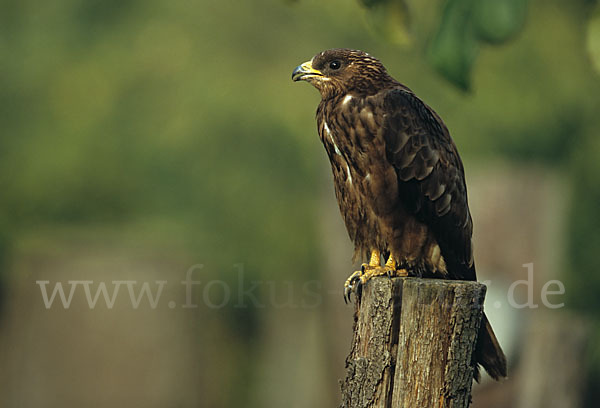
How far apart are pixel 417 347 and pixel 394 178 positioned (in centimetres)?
98

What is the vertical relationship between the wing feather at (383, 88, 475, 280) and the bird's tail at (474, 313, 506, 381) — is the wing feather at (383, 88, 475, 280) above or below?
above

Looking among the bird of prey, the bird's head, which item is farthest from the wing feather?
the bird's head

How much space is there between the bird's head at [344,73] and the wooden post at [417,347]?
1158 millimetres

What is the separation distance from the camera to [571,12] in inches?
277

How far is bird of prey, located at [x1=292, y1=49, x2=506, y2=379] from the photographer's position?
11.3 ft

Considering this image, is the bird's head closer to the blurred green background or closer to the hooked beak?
the hooked beak

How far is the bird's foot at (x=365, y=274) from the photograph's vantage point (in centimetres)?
333

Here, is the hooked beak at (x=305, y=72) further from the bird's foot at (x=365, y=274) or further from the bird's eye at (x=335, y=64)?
the bird's foot at (x=365, y=274)

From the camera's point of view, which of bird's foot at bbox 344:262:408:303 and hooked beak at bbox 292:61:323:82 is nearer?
bird's foot at bbox 344:262:408:303

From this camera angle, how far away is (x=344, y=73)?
3738 mm

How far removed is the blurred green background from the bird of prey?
2175 mm

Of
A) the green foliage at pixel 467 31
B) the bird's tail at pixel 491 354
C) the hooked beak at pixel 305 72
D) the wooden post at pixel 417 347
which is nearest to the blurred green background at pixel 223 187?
the hooked beak at pixel 305 72

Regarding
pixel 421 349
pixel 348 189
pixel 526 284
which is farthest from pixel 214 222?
pixel 421 349

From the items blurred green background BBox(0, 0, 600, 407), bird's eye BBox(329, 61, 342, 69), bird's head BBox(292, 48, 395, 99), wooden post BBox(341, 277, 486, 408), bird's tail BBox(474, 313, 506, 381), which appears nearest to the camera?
wooden post BBox(341, 277, 486, 408)
